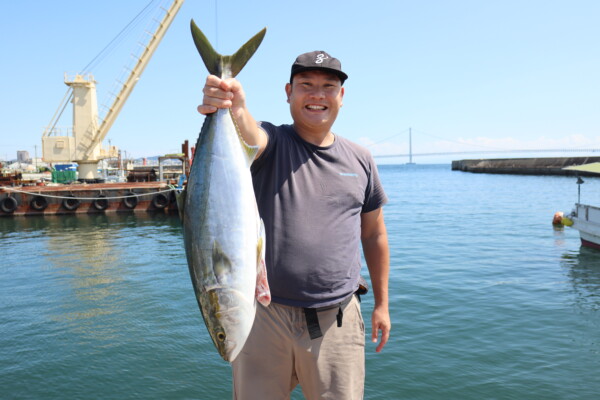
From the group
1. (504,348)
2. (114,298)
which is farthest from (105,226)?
(504,348)

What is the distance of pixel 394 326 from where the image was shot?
7449mm

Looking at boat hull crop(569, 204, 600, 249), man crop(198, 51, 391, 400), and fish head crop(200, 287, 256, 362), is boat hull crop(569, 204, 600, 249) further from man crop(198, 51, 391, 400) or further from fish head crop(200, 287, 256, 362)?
fish head crop(200, 287, 256, 362)

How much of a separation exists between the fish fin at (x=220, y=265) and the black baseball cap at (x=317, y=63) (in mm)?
1056

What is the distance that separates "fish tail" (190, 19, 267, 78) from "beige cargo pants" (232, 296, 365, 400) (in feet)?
3.95

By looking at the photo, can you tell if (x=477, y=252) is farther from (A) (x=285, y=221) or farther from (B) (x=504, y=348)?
(A) (x=285, y=221)

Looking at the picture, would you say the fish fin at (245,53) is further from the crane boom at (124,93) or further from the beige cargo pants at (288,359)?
the crane boom at (124,93)

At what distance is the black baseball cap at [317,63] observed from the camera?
2.32 meters

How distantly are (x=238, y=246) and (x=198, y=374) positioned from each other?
15.1ft

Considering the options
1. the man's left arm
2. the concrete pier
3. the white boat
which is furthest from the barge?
the concrete pier

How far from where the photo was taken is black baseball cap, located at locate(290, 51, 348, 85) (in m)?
2.32

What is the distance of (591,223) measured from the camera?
13773 mm

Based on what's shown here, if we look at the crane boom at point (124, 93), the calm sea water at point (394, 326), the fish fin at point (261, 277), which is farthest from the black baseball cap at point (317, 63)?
the crane boom at point (124, 93)

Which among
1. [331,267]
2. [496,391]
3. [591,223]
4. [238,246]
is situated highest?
[238,246]

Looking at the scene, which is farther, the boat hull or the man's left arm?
the boat hull
